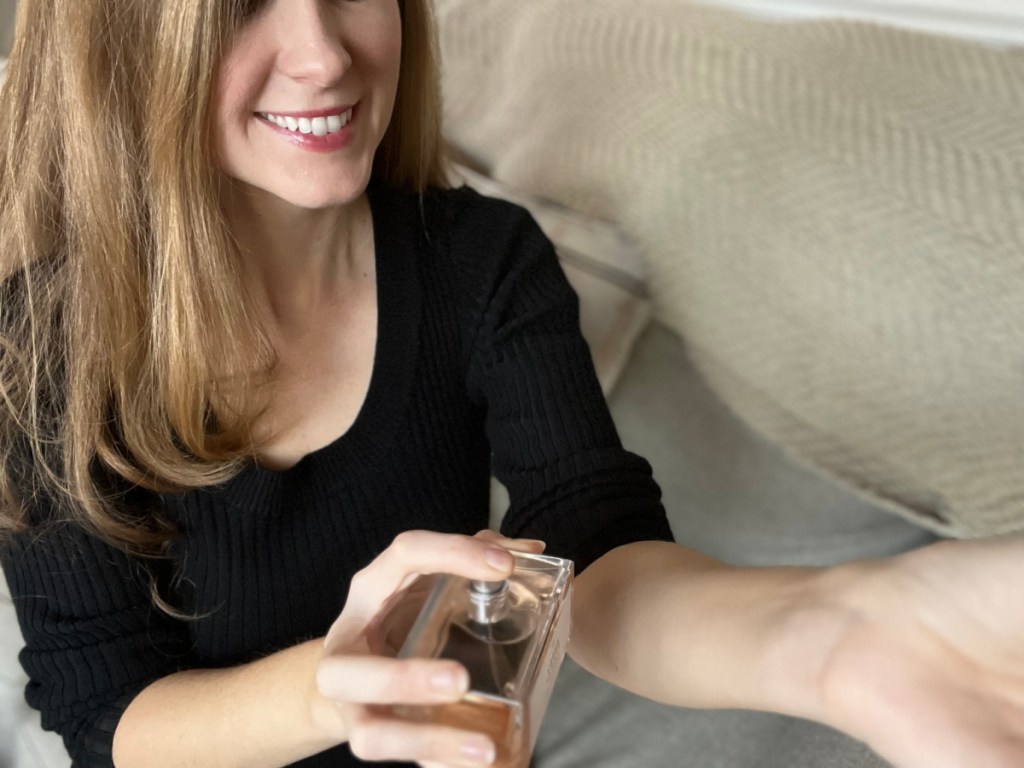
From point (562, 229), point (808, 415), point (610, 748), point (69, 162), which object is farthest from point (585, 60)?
point (610, 748)

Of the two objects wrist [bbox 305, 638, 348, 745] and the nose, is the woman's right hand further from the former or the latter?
the nose

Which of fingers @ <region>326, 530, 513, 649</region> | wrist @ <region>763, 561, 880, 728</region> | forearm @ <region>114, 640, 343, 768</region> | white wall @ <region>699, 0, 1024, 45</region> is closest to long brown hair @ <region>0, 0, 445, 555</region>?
forearm @ <region>114, 640, 343, 768</region>

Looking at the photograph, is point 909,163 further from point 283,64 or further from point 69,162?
point 69,162

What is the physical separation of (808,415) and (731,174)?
8.9 inches

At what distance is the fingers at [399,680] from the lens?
14.1 inches

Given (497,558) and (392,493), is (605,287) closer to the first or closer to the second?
(392,493)

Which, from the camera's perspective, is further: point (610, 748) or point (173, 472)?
point (610, 748)

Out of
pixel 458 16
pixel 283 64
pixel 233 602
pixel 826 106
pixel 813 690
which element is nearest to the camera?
pixel 813 690

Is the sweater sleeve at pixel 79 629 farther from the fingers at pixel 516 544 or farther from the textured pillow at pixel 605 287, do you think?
the textured pillow at pixel 605 287

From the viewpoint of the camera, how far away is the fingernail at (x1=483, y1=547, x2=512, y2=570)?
1.30ft

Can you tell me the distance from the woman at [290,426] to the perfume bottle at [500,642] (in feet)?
0.05

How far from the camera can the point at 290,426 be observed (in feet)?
2.25

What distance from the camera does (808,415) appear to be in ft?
2.68

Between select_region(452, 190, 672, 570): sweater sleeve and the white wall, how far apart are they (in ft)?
1.30
